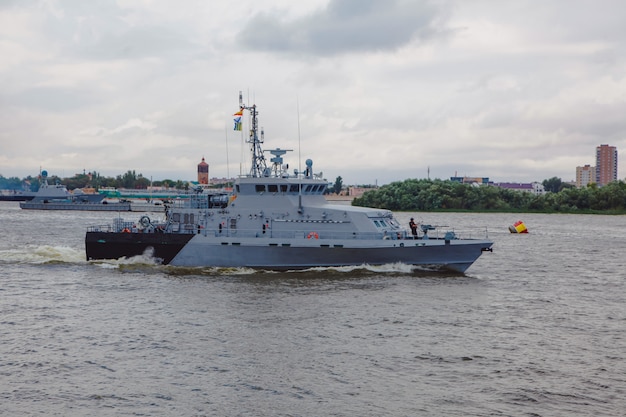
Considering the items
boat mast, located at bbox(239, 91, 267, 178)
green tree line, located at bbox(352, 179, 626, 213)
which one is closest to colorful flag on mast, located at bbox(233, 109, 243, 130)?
boat mast, located at bbox(239, 91, 267, 178)

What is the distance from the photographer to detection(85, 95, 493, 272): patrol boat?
121 feet

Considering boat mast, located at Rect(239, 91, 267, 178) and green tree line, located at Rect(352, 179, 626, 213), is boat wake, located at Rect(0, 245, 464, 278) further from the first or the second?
green tree line, located at Rect(352, 179, 626, 213)

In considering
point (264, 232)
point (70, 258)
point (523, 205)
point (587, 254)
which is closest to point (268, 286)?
point (264, 232)

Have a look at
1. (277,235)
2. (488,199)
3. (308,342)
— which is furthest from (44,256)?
(488,199)

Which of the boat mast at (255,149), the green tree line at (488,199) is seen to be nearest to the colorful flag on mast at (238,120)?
the boat mast at (255,149)

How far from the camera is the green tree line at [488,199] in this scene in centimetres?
12438

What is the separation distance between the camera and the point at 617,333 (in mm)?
24875

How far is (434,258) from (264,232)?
893cm

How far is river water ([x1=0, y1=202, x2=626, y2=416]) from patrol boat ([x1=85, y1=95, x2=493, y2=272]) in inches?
32.5

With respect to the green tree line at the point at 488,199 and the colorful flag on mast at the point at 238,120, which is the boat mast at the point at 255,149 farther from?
the green tree line at the point at 488,199

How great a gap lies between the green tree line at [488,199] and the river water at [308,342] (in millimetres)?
91164

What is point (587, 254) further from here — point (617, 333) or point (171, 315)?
point (171, 315)

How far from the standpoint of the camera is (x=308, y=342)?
23266mm

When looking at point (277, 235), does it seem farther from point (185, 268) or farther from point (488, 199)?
point (488, 199)
